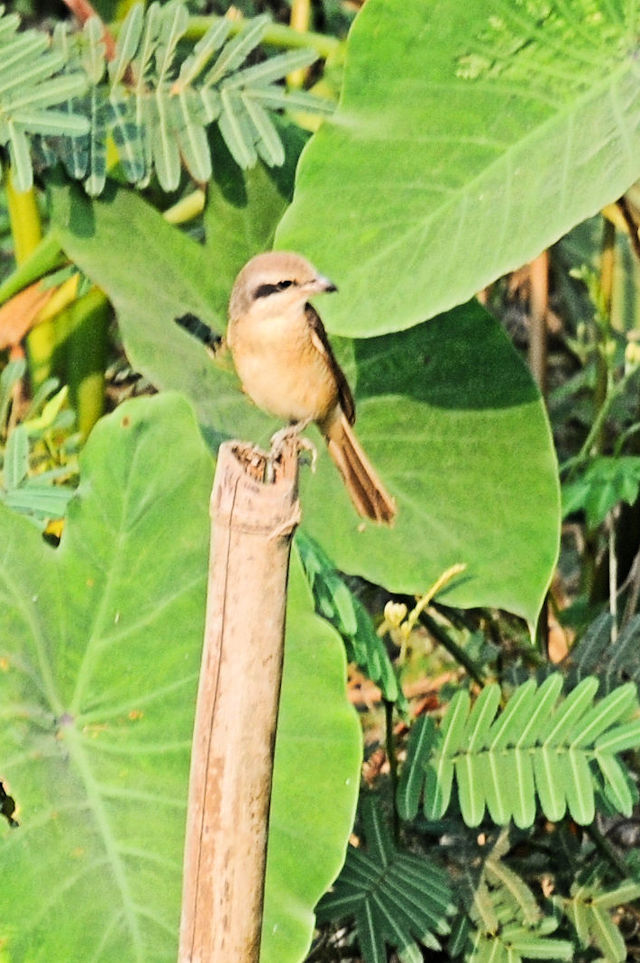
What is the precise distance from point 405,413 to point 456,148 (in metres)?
0.53

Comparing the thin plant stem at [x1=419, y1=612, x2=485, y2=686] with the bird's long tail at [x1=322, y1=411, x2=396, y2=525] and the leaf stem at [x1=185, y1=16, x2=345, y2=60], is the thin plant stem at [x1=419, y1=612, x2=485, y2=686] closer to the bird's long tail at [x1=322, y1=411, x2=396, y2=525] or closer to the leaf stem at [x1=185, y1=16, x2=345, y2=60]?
the bird's long tail at [x1=322, y1=411, x2=396, y2=525]

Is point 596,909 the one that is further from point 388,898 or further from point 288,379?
point 288,379

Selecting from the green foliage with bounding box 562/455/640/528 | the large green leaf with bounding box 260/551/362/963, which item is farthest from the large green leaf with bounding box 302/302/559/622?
the large green leaf with bounding box 260/551/362/963

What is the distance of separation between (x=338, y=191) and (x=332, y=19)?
4.79 ft

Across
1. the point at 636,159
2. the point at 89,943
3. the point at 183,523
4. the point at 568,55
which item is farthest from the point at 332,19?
the point at 89,943

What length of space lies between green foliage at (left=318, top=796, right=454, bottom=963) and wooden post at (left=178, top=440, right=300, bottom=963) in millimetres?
573

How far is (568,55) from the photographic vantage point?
2203 millimetres

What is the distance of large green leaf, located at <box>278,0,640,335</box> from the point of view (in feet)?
6.80

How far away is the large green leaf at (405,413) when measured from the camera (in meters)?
2.41

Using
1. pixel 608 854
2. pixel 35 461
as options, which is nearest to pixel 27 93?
pixel 35 461

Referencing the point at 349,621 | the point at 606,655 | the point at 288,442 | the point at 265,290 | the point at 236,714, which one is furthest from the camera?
the point at 606,655

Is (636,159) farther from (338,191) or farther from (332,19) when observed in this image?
(332,19)

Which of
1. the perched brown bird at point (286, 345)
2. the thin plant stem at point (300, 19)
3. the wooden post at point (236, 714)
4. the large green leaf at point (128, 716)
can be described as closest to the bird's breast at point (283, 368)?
the perched brown bird at point (286, 345)

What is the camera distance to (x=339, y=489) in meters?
2.52
